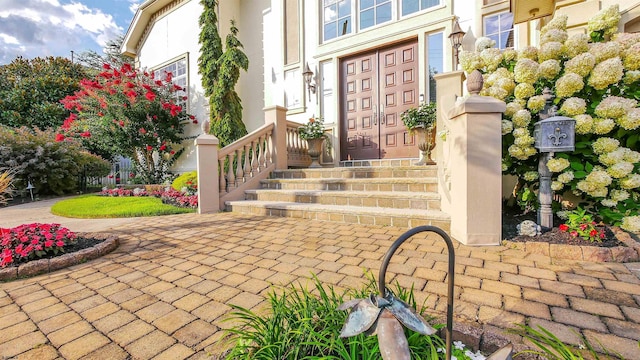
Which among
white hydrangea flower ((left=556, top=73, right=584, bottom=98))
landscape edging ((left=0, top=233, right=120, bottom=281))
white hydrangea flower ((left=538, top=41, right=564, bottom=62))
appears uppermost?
white hydrangea flower ((left=538, top=41, right=564, bottom=62))

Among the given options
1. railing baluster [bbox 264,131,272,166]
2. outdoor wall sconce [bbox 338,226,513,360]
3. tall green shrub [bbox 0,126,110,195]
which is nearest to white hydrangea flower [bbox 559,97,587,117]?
outdoor wall sconce [bbox 338,226,513,360]

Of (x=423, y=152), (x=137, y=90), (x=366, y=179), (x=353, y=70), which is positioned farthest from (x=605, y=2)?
(x=137, y=90)

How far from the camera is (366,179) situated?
4.30 meters

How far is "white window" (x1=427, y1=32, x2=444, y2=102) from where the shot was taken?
5.23 meters

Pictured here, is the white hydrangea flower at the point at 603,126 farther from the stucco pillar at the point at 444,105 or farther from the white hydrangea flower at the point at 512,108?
the stucco pillar at the point at 444,105

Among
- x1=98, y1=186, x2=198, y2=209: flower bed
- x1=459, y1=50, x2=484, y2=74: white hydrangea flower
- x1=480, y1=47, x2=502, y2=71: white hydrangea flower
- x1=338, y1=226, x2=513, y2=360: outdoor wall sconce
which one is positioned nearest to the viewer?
x1=338, y1=226, x2=513, y2=360: outdoor wall sconce

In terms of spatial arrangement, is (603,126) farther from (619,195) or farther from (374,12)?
(374,12)

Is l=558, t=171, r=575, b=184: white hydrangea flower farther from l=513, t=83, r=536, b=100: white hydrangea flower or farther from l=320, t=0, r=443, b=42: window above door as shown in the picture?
l=320, t=0, r=443, b=42: window above door

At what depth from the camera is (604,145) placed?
243 cm

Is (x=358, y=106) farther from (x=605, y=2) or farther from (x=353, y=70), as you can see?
(x=605, y=2)

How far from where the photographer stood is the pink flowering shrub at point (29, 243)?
7.12 feet

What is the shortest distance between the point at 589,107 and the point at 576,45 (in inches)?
23.4

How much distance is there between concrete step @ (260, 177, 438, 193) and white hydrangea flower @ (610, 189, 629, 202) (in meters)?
1.62

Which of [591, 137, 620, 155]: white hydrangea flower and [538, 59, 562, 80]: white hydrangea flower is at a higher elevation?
[538, 59, 562, 80]: white hydrangea flower
